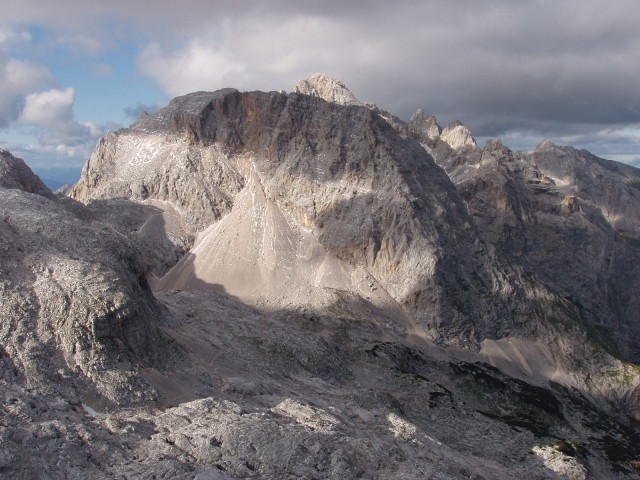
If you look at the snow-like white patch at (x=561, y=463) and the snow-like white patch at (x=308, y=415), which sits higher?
the snow-like white patch at (x=308, y=415)

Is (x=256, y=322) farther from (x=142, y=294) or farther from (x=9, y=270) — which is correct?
(x=9, y=270)

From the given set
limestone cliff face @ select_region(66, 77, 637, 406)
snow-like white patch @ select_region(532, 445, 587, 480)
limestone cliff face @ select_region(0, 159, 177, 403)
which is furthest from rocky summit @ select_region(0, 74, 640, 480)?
limestone cliff face @ select_region(66, 77, 637, 406)

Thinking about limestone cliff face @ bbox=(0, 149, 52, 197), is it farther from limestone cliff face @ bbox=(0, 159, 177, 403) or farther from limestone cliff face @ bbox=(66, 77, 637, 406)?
limestone cliff face @ bbox=(66, 77, 637, 406)

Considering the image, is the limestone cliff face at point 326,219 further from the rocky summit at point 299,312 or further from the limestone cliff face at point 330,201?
the rocky summit at point 299,312

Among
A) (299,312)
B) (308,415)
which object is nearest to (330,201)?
(299,312)

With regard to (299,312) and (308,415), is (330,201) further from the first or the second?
(308,415)

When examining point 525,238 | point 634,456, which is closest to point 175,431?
point 634,456

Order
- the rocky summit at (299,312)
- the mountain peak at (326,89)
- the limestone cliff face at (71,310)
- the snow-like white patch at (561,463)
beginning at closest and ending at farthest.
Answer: the rocky summit at (299,312) → the limestone cliff face at (71,310) → the snow-like white patch at (561,463) → the mountain peak at (326,89)

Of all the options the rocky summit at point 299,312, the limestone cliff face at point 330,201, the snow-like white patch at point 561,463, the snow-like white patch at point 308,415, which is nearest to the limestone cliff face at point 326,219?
the limestone cliff face at point 330,201
